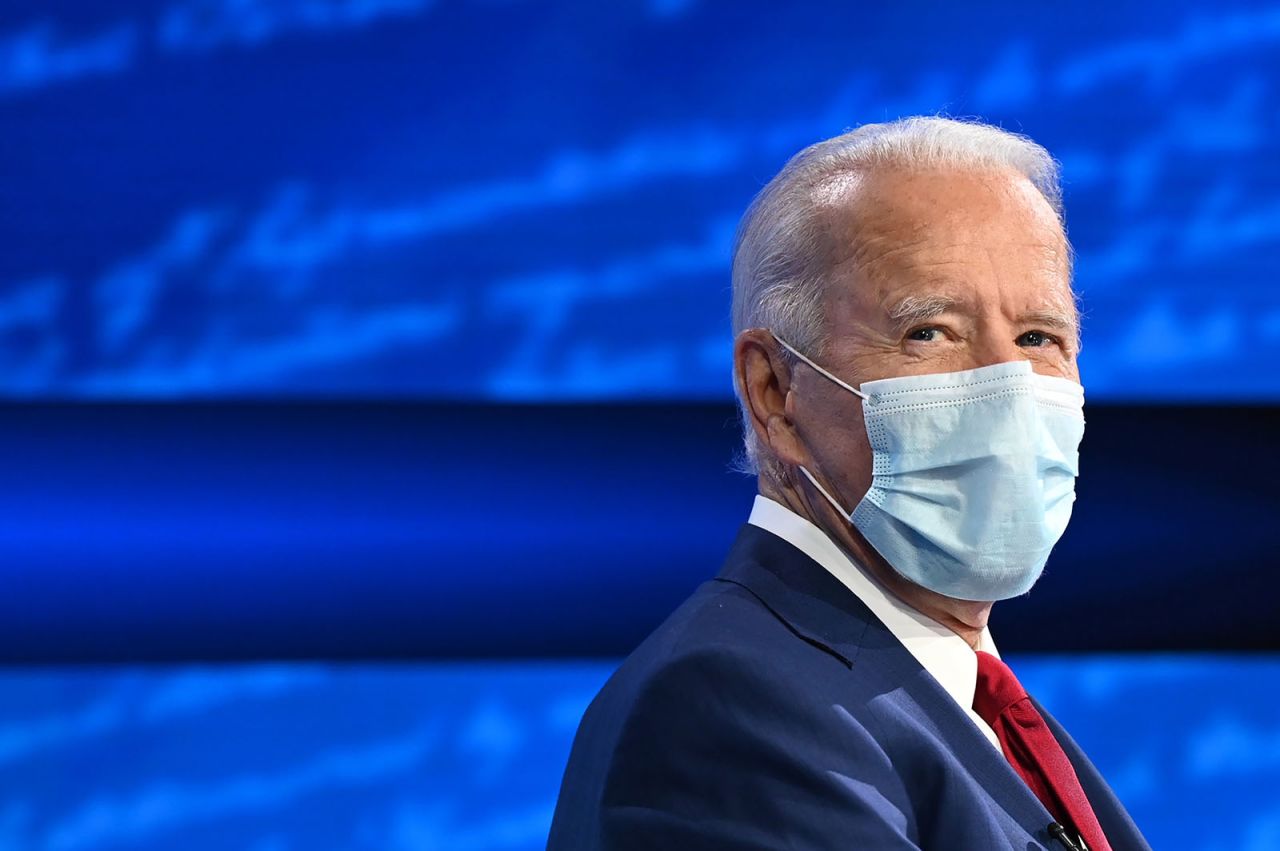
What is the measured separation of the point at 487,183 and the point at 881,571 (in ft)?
4.30

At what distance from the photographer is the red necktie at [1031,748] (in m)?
1.10

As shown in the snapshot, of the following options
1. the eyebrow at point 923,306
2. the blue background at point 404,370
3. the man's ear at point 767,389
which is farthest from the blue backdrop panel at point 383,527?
the eyebrow at point 923,306

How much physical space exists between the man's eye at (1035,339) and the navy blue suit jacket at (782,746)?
0.85ft

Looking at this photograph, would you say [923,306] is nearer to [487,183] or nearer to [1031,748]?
[1031,748]

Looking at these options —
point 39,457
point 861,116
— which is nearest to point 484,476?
point 39,457

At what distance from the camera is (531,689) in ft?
7.52

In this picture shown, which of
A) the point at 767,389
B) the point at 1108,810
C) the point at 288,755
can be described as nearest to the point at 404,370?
the point at 288,755

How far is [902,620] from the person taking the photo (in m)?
1.16

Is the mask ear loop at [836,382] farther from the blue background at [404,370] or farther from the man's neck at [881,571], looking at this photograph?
the blue background at [404,370]

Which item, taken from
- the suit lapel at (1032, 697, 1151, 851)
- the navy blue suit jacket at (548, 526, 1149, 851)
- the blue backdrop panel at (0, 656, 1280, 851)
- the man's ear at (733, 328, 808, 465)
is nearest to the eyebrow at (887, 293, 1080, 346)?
the man's ear at (733, 328, 808, 465)

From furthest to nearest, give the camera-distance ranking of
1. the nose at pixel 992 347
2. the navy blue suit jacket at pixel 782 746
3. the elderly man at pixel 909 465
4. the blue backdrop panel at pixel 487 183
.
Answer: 1. the blue backdrop panel at pixel 487 183
2. the nose at pixel 992 347
3. the elderly man at pixel 909 465
4. the navy blue suit jacket at pixel 782 746

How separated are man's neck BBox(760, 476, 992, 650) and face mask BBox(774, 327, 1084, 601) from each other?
0.7 inches

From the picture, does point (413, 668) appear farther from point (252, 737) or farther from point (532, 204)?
point (532, 204)

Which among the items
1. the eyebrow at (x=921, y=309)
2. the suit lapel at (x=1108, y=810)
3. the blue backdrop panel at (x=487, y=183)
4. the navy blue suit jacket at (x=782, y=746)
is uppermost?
the blue backdrop panel at (x=487, y=183)
